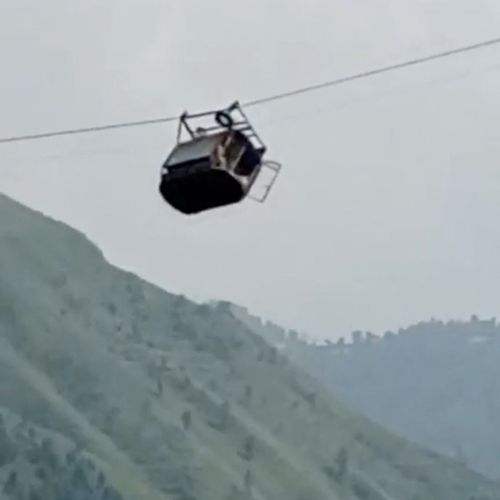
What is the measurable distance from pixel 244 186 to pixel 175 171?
1098 mm

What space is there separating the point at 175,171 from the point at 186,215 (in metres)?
0.76

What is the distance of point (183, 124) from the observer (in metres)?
25.4

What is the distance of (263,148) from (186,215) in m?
1.56

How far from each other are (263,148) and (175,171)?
5.21 feet

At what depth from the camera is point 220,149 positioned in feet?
82.5

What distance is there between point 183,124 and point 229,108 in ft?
2.30

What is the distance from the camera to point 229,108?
25500 mm

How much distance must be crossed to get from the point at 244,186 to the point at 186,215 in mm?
933

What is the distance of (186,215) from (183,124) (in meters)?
1.32

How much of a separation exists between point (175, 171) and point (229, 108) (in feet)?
3.96

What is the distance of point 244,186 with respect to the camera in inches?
1013

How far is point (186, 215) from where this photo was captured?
25688 mm
